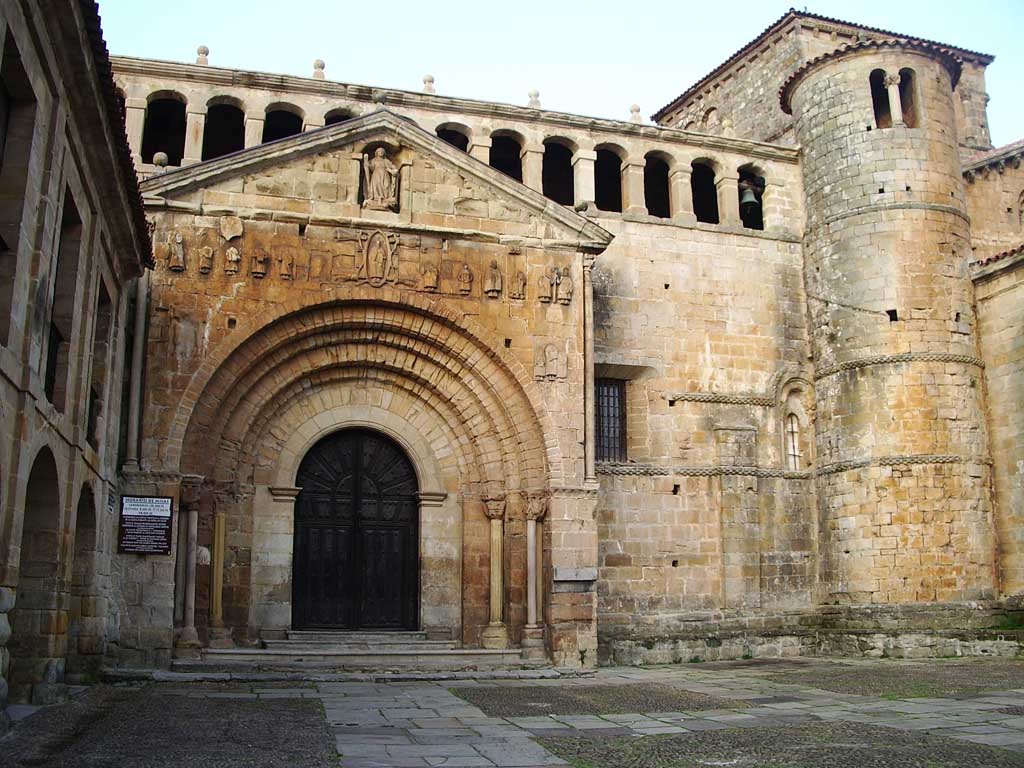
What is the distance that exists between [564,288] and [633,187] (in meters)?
5.12

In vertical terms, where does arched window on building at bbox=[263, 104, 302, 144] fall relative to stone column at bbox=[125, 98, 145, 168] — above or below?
above

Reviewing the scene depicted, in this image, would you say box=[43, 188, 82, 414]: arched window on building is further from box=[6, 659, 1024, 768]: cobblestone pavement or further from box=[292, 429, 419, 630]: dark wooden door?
box=[292, 429, 419, 630]: dark wooden door

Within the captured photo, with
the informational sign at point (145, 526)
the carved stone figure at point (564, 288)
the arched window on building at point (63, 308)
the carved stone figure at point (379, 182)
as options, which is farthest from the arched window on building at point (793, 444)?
the arched window on building at point (63, 308)

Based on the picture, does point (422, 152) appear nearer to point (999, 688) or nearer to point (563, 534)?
point (563, 534)

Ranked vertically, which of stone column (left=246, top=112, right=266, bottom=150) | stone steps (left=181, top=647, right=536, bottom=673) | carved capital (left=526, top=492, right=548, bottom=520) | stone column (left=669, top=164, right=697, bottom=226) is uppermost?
stone column (left=246, top=112, right=266, bottom=150)

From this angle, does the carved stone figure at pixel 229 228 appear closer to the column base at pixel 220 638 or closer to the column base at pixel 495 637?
the column base at pixel 220 638

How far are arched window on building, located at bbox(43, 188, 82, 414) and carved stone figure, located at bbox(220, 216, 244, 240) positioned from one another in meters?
4.14

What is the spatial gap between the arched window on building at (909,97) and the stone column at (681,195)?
15.1 feet

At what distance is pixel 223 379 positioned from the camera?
16.1 metres

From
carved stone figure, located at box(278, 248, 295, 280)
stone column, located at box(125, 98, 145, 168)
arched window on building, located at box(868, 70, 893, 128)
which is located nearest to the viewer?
carved stone figure, located at box(278, 248, 295, 280)

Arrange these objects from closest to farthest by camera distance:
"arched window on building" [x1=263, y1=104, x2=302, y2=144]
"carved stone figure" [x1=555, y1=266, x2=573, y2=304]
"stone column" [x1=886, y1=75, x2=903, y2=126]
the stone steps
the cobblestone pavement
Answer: the cobblestone pavement
the stone steps
"carved stone figure" [x1=555, y1=266, x2=573, y2=304]
"arched window on building" [x1=263, y1=104, x2=302, y2=144]
"stone column" [x1=886, y1=75, x2=903, y2=126]

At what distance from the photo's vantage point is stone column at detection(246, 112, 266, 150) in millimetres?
19859

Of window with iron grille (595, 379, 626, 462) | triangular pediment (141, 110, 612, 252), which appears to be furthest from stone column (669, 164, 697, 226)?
triangular pediment (141, 110, 612, 252)

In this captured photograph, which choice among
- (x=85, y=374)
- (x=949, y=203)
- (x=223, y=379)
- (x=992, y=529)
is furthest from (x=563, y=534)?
(x=949, y=203)
